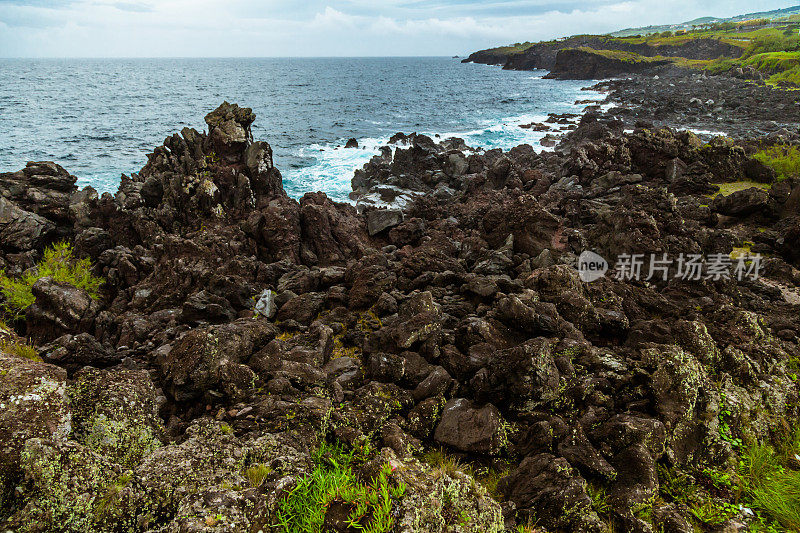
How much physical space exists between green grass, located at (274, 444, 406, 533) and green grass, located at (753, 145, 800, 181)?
29684 mm

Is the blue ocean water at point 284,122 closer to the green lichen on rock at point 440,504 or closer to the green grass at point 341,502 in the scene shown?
the green grass at point 341,502

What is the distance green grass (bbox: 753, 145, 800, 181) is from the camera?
77.3ft

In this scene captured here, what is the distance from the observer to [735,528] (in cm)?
522

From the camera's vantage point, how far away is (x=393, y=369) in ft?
28.0

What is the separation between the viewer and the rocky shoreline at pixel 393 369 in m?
4.69

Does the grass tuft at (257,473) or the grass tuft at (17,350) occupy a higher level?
the grass tuft at (17,350)

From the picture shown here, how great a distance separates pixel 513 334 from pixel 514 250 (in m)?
7.45

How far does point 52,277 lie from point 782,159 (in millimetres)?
38879

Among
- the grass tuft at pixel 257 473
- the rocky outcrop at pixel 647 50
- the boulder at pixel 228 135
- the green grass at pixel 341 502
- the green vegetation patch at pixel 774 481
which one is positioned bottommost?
the green vegetation patch at pixel 774 481

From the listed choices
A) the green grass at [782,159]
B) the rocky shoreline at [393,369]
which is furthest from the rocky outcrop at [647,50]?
the rocky shoreline at [393,369]

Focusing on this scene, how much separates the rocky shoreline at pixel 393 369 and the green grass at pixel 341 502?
0.19 feet

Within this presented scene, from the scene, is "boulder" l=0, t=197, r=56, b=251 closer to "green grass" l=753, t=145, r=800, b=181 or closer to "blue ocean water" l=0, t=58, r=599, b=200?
"blue ocean water" l=0, t=58, r=599, b=200

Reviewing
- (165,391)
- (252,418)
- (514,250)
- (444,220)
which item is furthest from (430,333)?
(444,220)

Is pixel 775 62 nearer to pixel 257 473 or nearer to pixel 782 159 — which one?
pixel 782 159
